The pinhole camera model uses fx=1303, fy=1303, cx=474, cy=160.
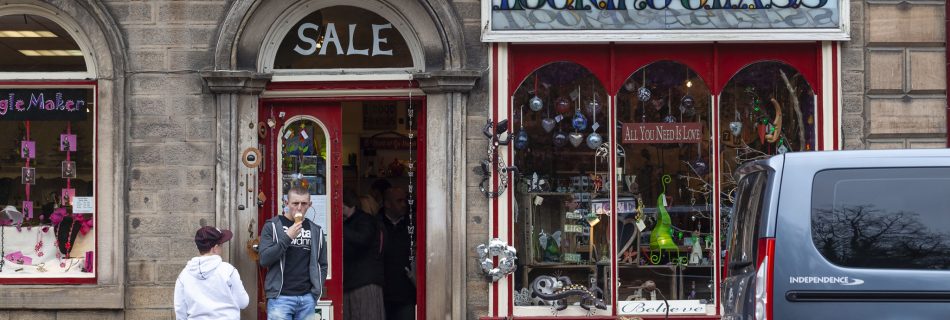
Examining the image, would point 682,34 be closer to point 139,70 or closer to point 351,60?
point 351,60

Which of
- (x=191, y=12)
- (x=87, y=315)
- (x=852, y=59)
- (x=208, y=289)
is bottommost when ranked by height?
(x=87, y=315)

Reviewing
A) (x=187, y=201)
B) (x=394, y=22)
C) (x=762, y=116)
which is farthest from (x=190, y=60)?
(x=762, y=116)

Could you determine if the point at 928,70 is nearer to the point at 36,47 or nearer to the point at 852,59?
the point at 852,59

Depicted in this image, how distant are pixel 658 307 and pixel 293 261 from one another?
10.8ft

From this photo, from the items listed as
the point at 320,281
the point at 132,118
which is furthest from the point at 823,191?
the point at 132,118

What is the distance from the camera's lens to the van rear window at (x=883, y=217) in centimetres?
673

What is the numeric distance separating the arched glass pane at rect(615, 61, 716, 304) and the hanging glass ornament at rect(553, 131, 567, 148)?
498 millimetres

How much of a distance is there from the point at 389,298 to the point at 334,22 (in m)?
2.63

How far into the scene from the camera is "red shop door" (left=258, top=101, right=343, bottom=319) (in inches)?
447

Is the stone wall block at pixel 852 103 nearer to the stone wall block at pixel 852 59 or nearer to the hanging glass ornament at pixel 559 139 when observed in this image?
the stone wall block at pixel 852 59

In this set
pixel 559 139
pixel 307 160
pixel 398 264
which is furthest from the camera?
pixel 398 264

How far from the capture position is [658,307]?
11.2 metres

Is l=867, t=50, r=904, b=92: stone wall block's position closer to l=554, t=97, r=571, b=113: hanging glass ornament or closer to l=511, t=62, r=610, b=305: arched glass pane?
l=511, t=62, r=610, b=305: arched glass pane

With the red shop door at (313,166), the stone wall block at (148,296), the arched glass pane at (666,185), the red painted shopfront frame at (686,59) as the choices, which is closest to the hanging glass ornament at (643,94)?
the arched glass pane at (666,185)
